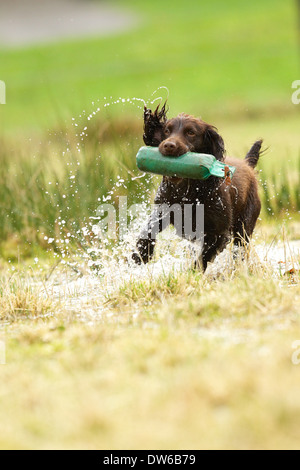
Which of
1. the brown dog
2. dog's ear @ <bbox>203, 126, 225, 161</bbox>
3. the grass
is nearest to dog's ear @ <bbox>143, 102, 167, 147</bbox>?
the brown dog

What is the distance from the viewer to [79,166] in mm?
8281

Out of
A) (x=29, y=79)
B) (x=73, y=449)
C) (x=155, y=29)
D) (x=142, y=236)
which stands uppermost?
(x=155, y=29)

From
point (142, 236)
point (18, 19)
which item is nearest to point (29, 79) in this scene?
point (18, 19)

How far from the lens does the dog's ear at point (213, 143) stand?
5977mm

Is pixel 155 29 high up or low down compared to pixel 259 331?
up

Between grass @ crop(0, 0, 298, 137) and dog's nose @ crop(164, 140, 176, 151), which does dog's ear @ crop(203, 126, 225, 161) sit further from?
grass @ crop(0, 0, 298, 137)

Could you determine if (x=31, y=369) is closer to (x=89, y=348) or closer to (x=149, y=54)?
(x=89, y=348)

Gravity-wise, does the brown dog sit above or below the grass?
below

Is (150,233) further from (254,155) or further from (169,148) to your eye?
(254,155)

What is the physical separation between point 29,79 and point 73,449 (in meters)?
30.0

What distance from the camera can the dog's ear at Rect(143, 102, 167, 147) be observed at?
612 centimetres

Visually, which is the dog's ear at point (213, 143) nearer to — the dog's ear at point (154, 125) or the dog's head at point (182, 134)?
the dog's head at point (182, 134)

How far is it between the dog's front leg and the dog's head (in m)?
0.54

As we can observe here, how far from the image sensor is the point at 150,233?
238 inches
